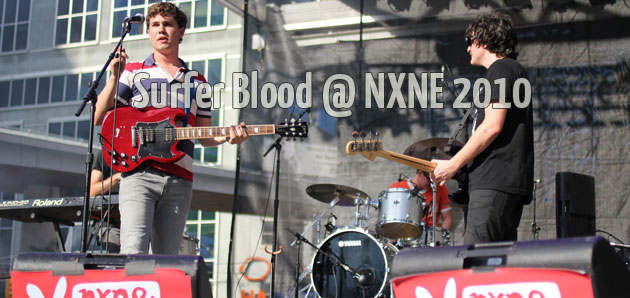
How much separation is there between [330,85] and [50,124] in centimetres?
868

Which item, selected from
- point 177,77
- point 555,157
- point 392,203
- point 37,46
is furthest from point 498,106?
point 37,46

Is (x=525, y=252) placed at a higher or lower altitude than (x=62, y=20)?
lower

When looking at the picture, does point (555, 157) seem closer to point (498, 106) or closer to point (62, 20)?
point (498, 106)

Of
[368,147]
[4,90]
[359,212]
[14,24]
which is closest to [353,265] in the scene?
[359,212]

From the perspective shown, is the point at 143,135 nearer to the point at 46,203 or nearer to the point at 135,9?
the point at 46,203

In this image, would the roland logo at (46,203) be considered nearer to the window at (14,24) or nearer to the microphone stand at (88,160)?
the microphone stand at (88,160)

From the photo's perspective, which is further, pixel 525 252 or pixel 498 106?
pixel 498 106

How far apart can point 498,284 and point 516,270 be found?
73 mm

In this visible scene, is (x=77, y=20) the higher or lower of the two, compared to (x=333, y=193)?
higher

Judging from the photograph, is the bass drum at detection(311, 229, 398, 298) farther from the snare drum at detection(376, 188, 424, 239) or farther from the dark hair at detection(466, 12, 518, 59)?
the dark hair at detection(466, 12, 518, 59)

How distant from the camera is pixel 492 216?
291 centimetres

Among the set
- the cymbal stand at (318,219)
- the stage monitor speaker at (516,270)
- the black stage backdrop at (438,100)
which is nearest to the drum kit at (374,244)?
the cymbal stand at (318,219)

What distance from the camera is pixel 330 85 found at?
22.7 ft

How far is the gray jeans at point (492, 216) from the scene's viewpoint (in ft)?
9.48
